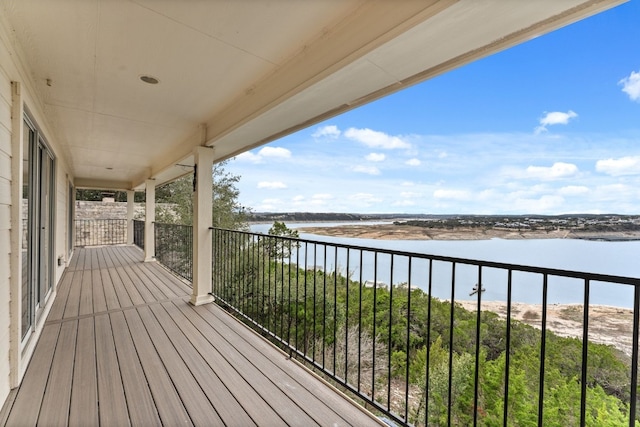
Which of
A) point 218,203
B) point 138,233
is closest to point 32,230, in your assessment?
point 218,203

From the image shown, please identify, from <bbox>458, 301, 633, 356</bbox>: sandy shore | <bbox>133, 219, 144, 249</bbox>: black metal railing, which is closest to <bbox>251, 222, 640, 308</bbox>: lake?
<bbox>458, 301, 633, 356</bbox>: sandy shore

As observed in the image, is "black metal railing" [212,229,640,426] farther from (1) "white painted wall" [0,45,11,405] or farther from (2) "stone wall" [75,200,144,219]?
(2) "stone wall" [75,200,144,219]

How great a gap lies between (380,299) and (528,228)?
251cm

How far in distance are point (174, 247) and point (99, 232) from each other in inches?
290

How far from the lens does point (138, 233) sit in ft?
30.7

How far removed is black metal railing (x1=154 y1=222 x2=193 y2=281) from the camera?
224 inches

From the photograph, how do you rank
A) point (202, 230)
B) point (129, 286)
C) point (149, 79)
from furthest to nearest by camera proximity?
point (129, 286), point (202, 230), point (149, 79)

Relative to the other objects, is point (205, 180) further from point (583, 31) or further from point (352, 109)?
point (583, 31)

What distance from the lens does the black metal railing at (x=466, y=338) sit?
116cm

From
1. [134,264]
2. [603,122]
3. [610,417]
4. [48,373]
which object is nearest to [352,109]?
[48,373]

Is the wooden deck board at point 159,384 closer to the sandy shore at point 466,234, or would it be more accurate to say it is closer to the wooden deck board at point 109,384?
the wooden deck board at point 109,384

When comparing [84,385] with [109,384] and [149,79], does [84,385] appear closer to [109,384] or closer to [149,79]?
[109,384]

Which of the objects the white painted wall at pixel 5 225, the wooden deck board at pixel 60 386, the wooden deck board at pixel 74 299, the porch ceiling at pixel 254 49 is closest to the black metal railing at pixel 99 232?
the wooden deck board at pixel 74 299

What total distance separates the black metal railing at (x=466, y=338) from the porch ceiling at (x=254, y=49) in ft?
3.44
